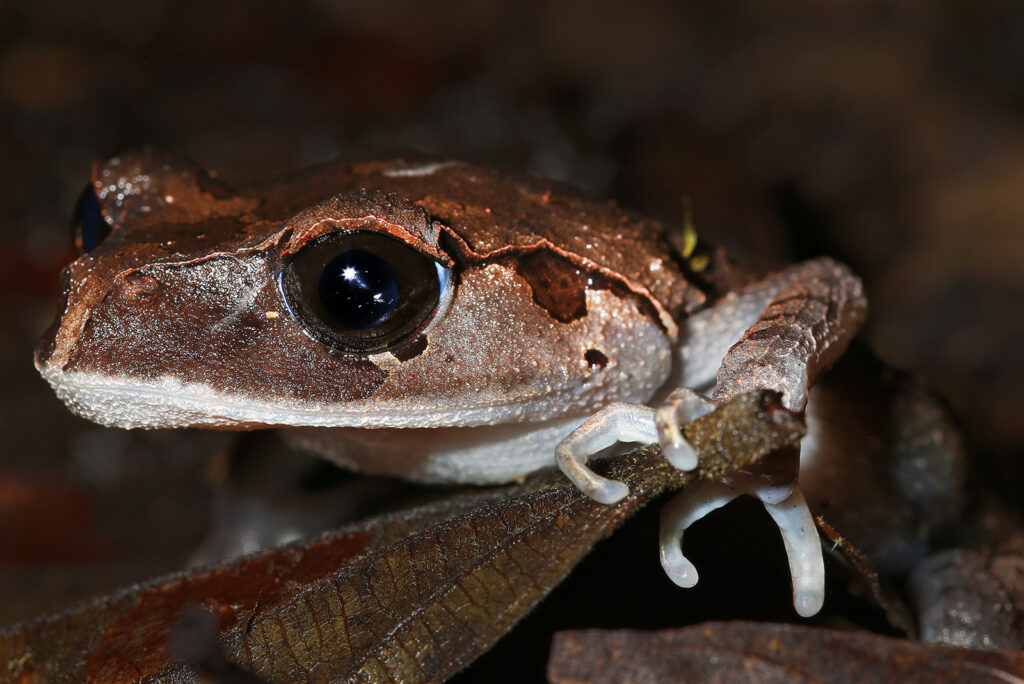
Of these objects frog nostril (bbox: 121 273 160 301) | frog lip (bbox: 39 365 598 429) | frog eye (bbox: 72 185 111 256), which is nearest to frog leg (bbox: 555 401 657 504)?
frog lip (bbox: 39 365 598 429)

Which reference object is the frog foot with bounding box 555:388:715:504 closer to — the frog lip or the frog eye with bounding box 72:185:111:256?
the frog lip

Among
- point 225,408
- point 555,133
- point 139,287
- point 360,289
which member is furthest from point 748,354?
point 555,133

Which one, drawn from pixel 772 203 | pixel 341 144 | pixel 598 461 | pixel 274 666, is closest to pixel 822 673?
pixel 598 461

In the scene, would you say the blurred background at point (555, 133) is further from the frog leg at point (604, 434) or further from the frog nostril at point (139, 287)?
the frog leg at point (604, 434)

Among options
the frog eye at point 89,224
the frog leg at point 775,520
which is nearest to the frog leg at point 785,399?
the frog leg at point 775,520

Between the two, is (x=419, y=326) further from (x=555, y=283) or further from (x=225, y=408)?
(x=225, y=408)

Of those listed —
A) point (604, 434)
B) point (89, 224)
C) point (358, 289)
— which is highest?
point (89, 224)

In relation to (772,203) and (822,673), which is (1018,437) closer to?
(772,203)
